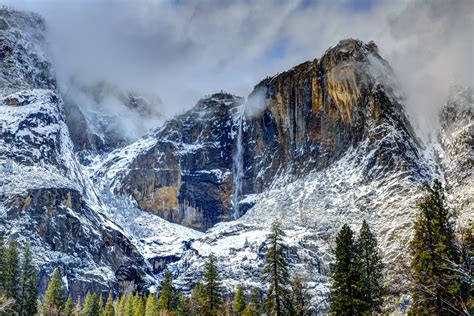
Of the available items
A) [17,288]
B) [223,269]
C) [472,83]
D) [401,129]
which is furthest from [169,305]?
[472,83]

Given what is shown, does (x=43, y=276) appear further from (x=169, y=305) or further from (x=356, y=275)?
(x=356, y=275)

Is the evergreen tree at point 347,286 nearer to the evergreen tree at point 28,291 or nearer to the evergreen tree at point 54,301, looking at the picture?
the evergreen tree at point 28,291

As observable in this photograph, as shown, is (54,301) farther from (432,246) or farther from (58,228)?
(58,228)

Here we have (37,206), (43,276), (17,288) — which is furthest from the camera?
(37,206)

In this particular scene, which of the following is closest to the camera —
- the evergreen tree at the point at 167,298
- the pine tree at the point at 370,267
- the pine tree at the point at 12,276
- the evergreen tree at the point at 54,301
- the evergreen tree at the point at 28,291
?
Answer: the pine tree at the point at 370,267

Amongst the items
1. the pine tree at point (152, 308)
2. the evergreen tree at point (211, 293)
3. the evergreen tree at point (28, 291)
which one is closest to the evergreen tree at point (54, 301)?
the evergreen tree at point (28, 291)

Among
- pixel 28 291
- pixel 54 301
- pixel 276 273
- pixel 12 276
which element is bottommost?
pixel 276 273

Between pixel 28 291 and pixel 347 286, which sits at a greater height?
pixel 28 291

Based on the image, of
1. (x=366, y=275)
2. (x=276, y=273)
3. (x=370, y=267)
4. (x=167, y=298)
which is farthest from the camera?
(x=167, y=298)

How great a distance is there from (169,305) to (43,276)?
3184 inches

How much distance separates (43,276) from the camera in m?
158

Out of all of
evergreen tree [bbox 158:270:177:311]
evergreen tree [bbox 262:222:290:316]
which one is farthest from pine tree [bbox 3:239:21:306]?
evergreen tree [bbox 262:222:290:316]

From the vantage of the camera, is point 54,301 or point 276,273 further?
point 54,301

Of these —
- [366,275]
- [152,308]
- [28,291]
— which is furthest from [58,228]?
[366,275]
